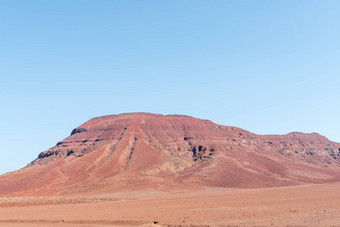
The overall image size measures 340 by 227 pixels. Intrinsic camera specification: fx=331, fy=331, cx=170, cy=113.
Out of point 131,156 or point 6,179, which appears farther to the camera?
point 131,156

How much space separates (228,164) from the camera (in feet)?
371

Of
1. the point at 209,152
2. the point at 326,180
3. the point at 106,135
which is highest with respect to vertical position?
the point at 106,135

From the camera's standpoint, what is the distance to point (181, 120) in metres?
159

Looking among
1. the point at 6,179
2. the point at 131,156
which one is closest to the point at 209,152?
the point at 131,156

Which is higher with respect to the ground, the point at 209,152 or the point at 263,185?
the point at 209,152

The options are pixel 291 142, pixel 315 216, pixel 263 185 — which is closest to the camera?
pixel 315 216

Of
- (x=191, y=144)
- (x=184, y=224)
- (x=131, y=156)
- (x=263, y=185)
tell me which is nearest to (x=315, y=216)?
(x=184, y=224)

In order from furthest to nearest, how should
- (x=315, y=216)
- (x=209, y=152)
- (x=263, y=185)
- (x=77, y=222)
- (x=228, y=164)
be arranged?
1. (x=209, y=152)
2. (x=228, y=164)
3. (x=263, y=185)
4. (x=77, y=222)
5. (x=315, y=216)

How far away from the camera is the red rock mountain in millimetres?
97500

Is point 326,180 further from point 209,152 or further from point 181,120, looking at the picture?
point 181,120

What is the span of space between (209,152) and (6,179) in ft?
232

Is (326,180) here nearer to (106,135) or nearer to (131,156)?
(131,156)

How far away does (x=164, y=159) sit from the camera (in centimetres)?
11912

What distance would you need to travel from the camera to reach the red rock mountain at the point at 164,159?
97500 millimetres
